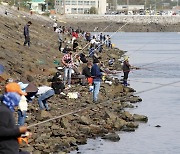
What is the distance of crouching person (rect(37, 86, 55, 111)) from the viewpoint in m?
17.3

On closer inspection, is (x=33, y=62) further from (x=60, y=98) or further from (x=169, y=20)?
(x=169, y=20)

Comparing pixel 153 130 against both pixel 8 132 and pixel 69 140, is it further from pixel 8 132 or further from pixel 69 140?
pixel 8 132

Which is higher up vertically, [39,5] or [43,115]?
[43,115]

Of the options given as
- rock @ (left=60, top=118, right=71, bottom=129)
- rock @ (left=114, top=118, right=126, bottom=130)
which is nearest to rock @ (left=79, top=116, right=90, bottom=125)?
rock @ (left=60, top=118, right=71, bottom=129)

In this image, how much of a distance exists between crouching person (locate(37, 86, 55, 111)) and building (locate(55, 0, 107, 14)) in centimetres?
12718

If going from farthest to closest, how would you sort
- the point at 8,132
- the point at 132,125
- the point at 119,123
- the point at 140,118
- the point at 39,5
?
the point at 39,5 < the point at 140,118 < the point at 132,125 < the point at 119,123 < the point at 8,132

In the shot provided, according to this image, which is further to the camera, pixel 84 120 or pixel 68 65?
pixel 68 65

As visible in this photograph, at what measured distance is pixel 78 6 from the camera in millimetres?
153500

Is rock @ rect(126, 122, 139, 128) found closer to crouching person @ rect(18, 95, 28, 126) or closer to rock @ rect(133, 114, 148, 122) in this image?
rock @ rect(133, 114, 148, 122)

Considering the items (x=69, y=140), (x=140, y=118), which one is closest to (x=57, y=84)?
(x=140, y=118)

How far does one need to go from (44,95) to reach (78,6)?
451 feet

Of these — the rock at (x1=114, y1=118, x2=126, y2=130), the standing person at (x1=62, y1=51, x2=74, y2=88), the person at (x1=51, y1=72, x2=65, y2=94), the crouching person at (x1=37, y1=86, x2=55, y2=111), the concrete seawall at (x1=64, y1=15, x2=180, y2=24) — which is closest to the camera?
the crouching person at (x1=37, y1=86, x2=55, y2=111)

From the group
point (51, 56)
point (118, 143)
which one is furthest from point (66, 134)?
point (51, 56)

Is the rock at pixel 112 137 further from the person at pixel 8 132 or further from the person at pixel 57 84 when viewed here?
the person at pixel 8 132
